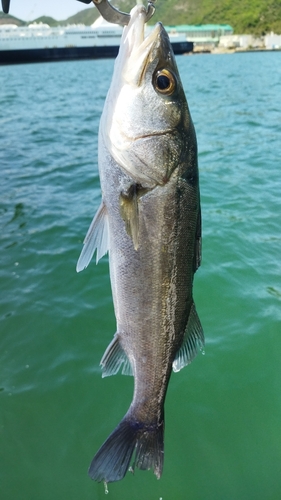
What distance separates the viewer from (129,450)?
7.20ft

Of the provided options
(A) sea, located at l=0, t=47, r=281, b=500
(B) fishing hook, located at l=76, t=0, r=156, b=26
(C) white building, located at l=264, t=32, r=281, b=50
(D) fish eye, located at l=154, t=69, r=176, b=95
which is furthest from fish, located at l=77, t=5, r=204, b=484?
(C) white building, located at l=264, t=32, r=281, b=50

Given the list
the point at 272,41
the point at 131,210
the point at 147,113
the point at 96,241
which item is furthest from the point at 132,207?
the point at 272,41

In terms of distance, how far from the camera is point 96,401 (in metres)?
4.27

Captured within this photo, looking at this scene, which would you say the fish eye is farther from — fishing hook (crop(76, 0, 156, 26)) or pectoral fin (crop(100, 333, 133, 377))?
pectoral fin (crop(100, 333, 133, 377))

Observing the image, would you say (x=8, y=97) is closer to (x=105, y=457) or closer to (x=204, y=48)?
(x=105, y=457)

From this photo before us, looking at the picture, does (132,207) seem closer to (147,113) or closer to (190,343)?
(147,113)

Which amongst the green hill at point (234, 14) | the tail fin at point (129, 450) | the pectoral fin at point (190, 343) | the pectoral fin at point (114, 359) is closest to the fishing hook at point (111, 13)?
the pectoral fin at point (190, 343)

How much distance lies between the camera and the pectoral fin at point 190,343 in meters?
2.23

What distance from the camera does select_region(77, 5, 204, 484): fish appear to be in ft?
6.49

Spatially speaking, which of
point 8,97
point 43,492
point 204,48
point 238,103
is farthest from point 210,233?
point 204,48

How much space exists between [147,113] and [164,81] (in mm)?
170

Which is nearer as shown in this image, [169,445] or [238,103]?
[169,445]

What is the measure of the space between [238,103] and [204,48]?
301 ft

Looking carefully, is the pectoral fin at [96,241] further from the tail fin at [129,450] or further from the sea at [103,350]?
the sea at [103,350]
